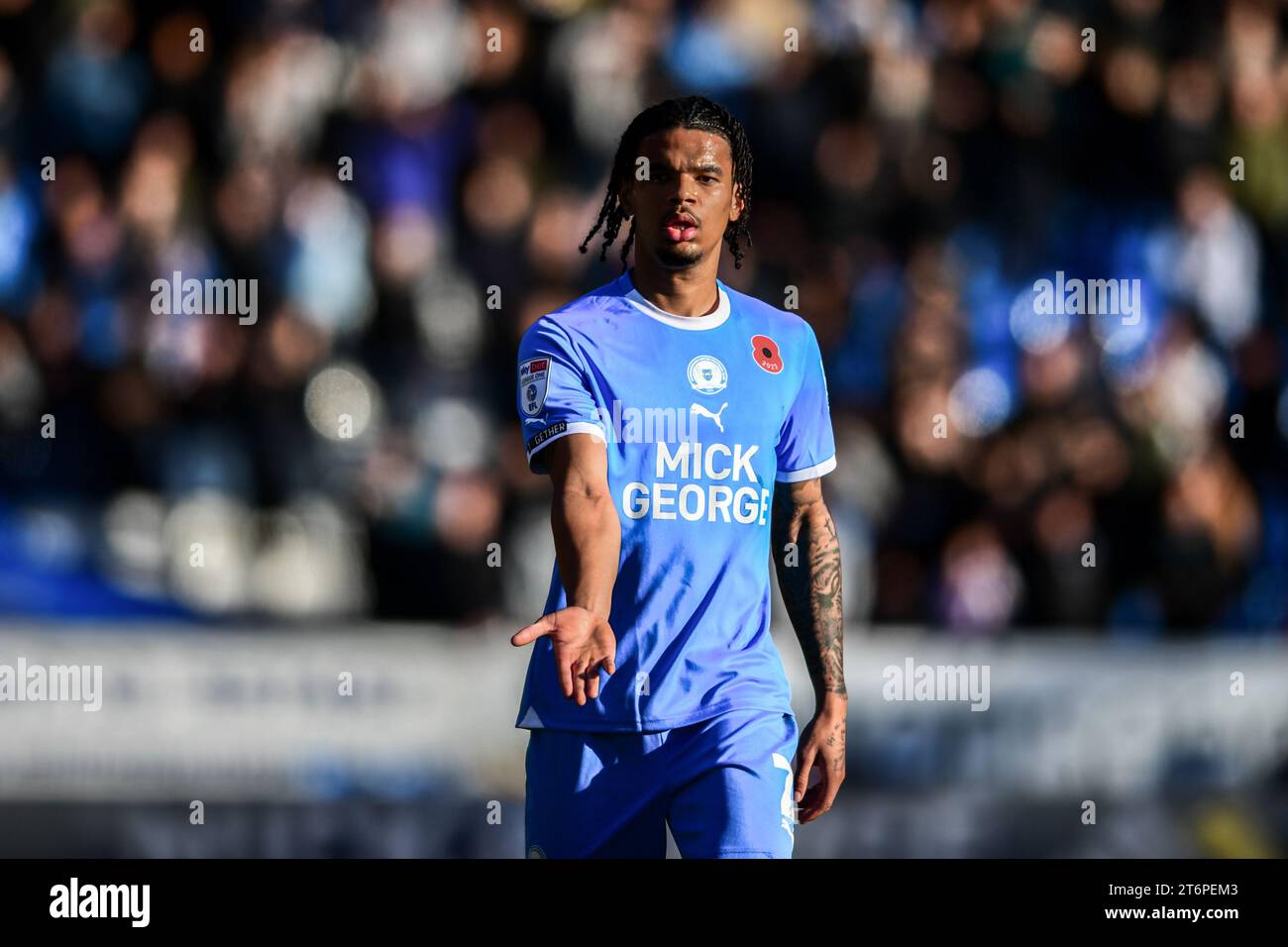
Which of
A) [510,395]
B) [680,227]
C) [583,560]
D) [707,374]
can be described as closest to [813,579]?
[707,374]

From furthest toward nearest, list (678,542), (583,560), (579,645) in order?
(678,542) < (583,560) < (579,645)

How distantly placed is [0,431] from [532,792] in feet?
11.0

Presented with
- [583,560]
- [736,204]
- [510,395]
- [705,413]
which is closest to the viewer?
[583,560]

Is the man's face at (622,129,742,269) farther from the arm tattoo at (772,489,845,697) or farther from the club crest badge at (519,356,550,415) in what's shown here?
the arm tattoo at (772,489,845,697)

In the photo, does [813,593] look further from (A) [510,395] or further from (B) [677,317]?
(A) [510,395]

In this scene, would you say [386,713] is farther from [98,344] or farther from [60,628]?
[98,344]

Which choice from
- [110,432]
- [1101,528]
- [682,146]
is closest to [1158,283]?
[1101,528]

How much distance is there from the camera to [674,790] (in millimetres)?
4195

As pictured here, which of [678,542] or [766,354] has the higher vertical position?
[766,354]

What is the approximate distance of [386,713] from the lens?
651 cm

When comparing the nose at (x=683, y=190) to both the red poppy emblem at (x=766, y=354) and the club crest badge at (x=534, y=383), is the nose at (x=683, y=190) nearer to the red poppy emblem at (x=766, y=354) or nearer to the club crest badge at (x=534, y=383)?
the red poppy emblem at (x=766, y=354)

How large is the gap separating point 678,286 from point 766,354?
0.97ft

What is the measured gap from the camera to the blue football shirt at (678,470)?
166 inches

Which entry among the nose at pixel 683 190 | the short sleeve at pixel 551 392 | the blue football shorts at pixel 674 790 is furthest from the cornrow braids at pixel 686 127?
the blue football shorts at pixel 674 790
